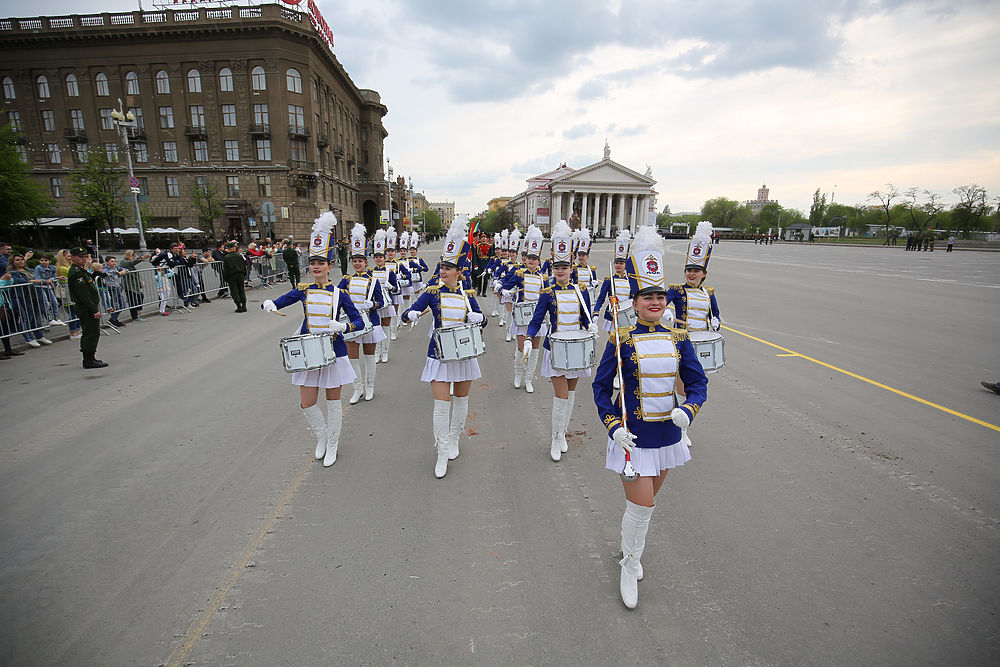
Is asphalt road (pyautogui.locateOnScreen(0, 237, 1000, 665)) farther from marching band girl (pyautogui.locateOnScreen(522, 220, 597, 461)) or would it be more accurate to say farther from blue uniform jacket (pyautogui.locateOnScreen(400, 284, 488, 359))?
blue uniform jacket (pyautogui.locateOnScreen(400, 284, 488, 359))

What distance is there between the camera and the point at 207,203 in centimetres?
4625

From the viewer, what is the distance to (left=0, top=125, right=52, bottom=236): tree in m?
26.2

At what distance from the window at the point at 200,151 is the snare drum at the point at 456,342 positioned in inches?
2188

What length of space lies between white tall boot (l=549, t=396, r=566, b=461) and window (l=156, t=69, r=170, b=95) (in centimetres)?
6058

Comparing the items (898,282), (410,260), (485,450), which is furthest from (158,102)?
(898,282)

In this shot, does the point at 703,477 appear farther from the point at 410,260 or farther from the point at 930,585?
the point at 410,260

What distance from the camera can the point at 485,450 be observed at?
222 inches

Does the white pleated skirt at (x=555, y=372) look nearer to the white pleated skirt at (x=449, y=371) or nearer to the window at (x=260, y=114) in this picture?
the white pleated skirt at (x=449, y=371)

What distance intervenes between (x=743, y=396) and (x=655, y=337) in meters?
5.12

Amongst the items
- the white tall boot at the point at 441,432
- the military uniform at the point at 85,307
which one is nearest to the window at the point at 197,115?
the military uniform at the point at 85,307

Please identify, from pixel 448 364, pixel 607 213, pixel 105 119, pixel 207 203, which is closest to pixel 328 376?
pixel 448 364

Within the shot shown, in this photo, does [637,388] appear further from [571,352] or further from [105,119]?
[105,119]

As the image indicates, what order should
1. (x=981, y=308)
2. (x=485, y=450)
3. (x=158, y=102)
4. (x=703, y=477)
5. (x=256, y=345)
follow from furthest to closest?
(x=158, y=102) < (x=981, y=308) < (x=256, y=345) < (x=485, y=450) < (x=703, y=477)

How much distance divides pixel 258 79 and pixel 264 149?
22.5ft
